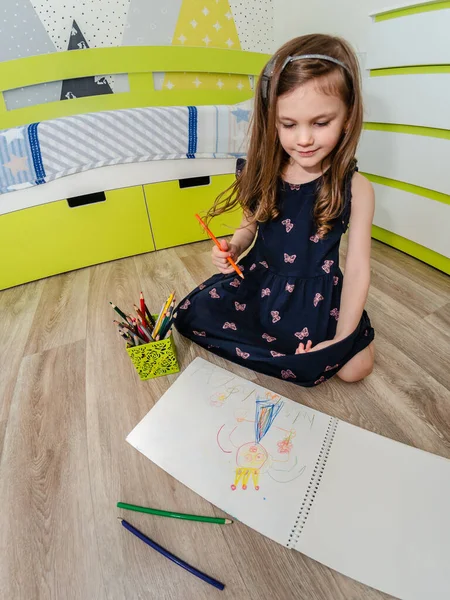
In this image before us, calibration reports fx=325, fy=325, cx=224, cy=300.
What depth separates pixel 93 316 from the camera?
0.94 m

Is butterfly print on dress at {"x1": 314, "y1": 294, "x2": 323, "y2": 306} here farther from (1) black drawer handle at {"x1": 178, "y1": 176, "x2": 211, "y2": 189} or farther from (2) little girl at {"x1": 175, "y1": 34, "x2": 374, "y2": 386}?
(1) black drawer handle at {"x1": 178, "y1": 176, "x2": 211, "y2": 189}

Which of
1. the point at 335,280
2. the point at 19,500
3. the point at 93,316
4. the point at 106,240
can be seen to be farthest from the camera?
the point at 106,240

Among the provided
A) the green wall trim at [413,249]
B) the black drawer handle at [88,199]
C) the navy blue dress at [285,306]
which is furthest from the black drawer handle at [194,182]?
Answer: the green wall trim at [413,249]

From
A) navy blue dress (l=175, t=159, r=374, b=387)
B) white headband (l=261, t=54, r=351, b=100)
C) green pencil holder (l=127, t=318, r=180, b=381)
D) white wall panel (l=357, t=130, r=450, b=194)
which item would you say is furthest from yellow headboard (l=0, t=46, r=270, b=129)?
green pencil holder (l=127, t=318, r=180, b=381)

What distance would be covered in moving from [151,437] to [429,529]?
44cm

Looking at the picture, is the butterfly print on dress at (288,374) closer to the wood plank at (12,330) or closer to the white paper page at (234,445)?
the white paper page at (234,445)

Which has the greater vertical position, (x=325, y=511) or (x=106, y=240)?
(x=106, y=240)

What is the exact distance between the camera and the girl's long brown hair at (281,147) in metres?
0.47

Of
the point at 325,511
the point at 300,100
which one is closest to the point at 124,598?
the point at 325,511

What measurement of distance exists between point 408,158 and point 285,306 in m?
0.63

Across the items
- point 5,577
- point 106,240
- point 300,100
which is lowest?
point 5,577

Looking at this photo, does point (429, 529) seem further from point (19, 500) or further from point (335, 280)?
point (19, 500)

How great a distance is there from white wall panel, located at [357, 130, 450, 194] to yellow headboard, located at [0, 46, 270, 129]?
0.60 metres

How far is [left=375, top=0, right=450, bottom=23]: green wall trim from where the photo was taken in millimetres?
756
